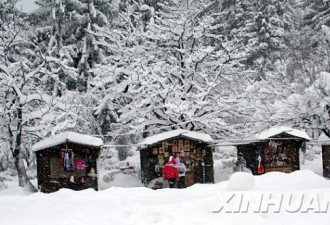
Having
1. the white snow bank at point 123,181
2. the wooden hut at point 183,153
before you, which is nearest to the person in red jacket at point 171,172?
the wooden hut at point 183,153

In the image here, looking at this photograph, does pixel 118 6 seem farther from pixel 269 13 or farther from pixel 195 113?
pixel 269 13

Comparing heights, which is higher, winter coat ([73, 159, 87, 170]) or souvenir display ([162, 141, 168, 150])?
souvenir display ([162, 141, 168, 150])

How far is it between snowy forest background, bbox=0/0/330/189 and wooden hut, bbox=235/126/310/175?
0.73m

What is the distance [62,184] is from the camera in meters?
15.0

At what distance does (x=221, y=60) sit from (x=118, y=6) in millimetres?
10351

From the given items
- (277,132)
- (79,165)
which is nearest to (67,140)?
(79,165)

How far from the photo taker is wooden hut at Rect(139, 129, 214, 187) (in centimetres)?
1673

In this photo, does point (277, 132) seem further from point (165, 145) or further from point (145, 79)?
point (145, 79)

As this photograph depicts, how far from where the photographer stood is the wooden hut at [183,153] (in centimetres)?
1673

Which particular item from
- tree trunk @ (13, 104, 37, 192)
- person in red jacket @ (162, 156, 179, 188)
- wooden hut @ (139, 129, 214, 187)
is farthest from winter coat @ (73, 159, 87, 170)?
person in red jacket @ (162, 156, 179, 188)

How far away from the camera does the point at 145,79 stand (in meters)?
20.2

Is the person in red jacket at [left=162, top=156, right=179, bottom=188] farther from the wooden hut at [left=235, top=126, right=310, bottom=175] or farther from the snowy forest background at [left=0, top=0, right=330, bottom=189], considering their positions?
the wooden hut at [left=235, top=126, right=310, bottom=175]

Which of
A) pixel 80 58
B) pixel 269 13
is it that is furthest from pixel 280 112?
pixel 269 13

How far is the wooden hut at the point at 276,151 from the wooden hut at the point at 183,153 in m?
2.11
